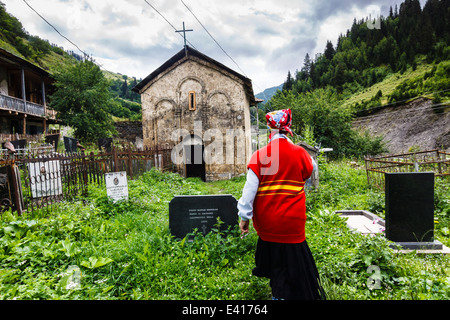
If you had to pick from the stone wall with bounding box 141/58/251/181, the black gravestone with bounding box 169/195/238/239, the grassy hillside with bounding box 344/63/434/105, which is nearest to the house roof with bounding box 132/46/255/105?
the stone wall with bounding box 141/58/251/181

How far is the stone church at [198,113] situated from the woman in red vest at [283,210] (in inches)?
423

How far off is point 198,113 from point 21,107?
1651 cm

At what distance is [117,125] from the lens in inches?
1011

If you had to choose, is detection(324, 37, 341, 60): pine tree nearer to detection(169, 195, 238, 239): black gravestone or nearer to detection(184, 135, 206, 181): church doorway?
detection(184, 135, 206, 181): church doorway

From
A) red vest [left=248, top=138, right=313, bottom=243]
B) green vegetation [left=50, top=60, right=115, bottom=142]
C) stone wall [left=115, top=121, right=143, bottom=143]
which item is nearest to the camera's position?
red vest [left=248, top=138, right=313, bottom=243]

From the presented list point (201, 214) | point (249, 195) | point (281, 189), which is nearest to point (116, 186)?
point (201, 214)

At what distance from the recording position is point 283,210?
2.36 meters

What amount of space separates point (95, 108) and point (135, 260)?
67.8 feet

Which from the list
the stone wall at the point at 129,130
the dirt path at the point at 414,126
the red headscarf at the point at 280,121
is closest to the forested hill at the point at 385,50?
the dirt path at the point at 414,126

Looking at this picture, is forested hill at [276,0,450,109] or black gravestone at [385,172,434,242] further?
forested hill at [276,0,450,109]

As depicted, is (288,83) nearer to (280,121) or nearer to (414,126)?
(414,126)

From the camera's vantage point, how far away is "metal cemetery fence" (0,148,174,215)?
16.2ft

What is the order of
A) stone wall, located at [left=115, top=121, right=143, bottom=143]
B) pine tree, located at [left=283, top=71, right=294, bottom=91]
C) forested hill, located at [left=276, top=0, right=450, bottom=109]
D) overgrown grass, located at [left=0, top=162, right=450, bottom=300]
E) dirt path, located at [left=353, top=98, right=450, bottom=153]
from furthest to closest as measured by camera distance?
pine tree, located at [left=283, top=71, right=294, bottom=91]
forested hill, located at [left=276, top=0, right=450, bottom=109]
stone wall, located at [left=115, top=121, right=143, bottom=143]
dirt path, located at [left=353, top=98, right=450, bottom=153]
overgrown grass, located at [left=0, top=162, right=450, bottom=300]

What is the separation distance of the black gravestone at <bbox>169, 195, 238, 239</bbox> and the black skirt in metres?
1.90
